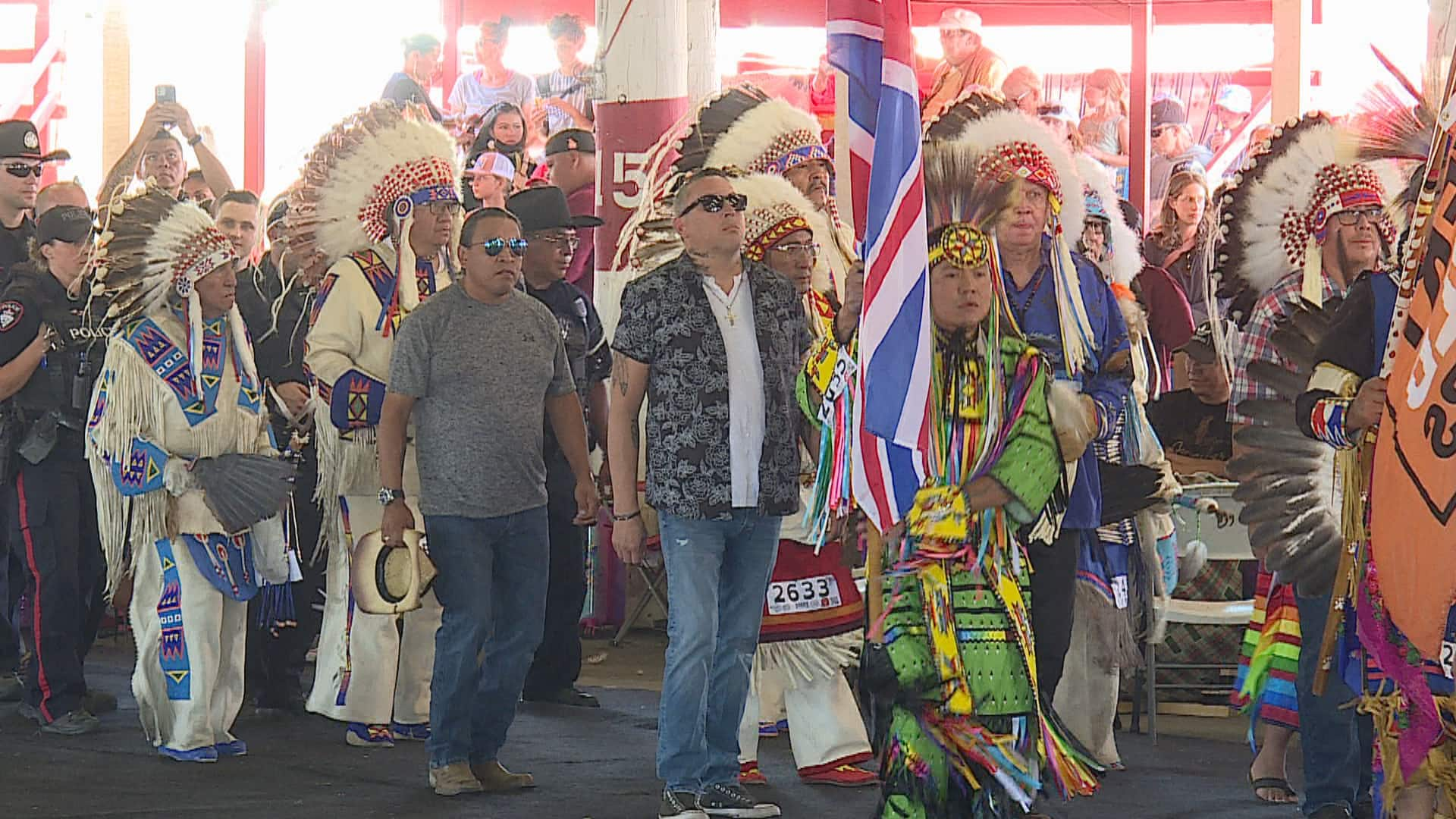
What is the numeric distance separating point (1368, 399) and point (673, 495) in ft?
6.21

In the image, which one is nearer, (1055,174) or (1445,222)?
(1445,222)

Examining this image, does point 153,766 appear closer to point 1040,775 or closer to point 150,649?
point 150,649

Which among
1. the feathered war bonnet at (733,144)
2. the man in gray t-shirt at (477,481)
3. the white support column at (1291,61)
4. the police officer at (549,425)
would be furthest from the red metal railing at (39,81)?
the man in gray t-shirt at (477,481)

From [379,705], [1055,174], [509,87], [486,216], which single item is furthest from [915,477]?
[509,87]

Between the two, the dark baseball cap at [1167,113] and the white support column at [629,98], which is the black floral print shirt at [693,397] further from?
the dark baseball cap at [1167,113]

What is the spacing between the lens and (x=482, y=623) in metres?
5.79

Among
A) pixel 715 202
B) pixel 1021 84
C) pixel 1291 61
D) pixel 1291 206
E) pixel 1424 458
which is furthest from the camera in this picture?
pixel 1021 84

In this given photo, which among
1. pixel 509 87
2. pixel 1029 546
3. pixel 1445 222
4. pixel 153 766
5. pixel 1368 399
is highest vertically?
pixel 509 87

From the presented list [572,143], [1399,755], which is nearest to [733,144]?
[572,143]

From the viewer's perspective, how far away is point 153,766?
6.38m

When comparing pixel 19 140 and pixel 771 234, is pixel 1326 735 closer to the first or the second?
pixel 771 234

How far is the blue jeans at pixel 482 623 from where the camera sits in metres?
5.78

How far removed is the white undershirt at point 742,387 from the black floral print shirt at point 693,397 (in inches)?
0.7

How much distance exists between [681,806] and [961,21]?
30.2 ft
